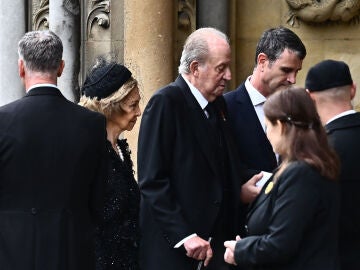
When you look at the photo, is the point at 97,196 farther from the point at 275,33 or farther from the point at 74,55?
the point at 74,55

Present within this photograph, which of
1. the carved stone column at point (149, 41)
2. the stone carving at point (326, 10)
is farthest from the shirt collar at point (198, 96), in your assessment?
the stone carving at point (326, 10)

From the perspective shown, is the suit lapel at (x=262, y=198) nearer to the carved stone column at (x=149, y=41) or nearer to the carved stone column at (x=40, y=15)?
the carved stone column at (x=149, y=41)

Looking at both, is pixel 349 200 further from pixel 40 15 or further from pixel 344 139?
pixel 40 15

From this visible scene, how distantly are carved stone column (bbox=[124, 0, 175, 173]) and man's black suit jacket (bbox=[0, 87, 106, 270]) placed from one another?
3118 millimetres

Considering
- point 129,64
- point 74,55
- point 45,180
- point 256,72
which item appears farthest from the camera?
point 74,55

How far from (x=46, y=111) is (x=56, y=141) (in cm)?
14

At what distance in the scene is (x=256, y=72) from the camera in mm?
6715

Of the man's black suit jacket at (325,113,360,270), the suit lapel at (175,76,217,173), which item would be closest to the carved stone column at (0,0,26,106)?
the suit lapel at (175,76,217,173)

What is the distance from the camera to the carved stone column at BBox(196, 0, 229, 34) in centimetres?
907

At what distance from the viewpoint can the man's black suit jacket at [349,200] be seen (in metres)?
5.45

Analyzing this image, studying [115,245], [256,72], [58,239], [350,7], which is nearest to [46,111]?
[58,239]

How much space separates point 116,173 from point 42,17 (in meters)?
3.87

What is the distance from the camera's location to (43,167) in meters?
5.33

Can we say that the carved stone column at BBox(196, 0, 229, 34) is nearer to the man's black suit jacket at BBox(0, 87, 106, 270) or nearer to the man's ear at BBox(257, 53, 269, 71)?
the man's ear at BBox(257, 53, 269, 71)
